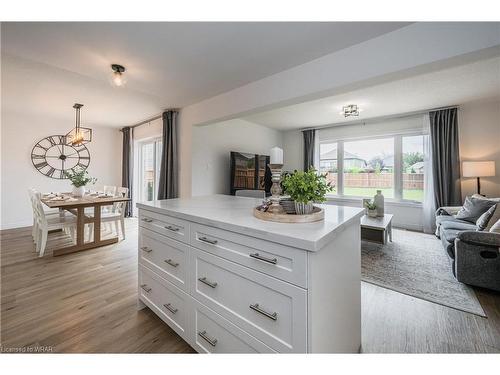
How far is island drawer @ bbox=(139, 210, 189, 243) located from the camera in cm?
135

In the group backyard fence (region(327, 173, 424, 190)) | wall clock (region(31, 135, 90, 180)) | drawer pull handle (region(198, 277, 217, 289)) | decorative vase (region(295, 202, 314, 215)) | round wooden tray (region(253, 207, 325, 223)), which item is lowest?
drawer pull handle (region(198, 277, 217, 289))

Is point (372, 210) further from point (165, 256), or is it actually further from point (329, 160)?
point (165, 256)

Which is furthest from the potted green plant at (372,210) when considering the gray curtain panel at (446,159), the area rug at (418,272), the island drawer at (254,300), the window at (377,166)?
the island drawer at (254,300)

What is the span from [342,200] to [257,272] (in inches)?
198

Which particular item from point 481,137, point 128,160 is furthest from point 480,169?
point 128,160

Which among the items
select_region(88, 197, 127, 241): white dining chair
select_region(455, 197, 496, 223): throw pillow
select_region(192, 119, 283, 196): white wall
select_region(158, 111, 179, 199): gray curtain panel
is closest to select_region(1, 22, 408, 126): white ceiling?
select_region(158, 111, 179, 199): gray curtain panel

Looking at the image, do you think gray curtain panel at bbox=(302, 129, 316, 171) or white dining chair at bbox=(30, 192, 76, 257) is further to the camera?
gray curtain panel at bbox=(302, 129, 316, 171)

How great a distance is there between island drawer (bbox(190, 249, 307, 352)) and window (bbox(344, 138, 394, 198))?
4960mm

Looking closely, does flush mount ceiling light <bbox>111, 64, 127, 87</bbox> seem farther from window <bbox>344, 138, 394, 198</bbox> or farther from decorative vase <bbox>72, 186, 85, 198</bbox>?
window <bbox>344, 138, 394, 198</bbox>

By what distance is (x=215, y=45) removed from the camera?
1989 mm

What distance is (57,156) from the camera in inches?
194

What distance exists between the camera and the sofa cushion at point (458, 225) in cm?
279

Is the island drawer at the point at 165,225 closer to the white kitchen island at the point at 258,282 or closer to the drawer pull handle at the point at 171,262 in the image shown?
the white kitchen island at the point at 258,282

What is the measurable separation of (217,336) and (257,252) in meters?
0.59
